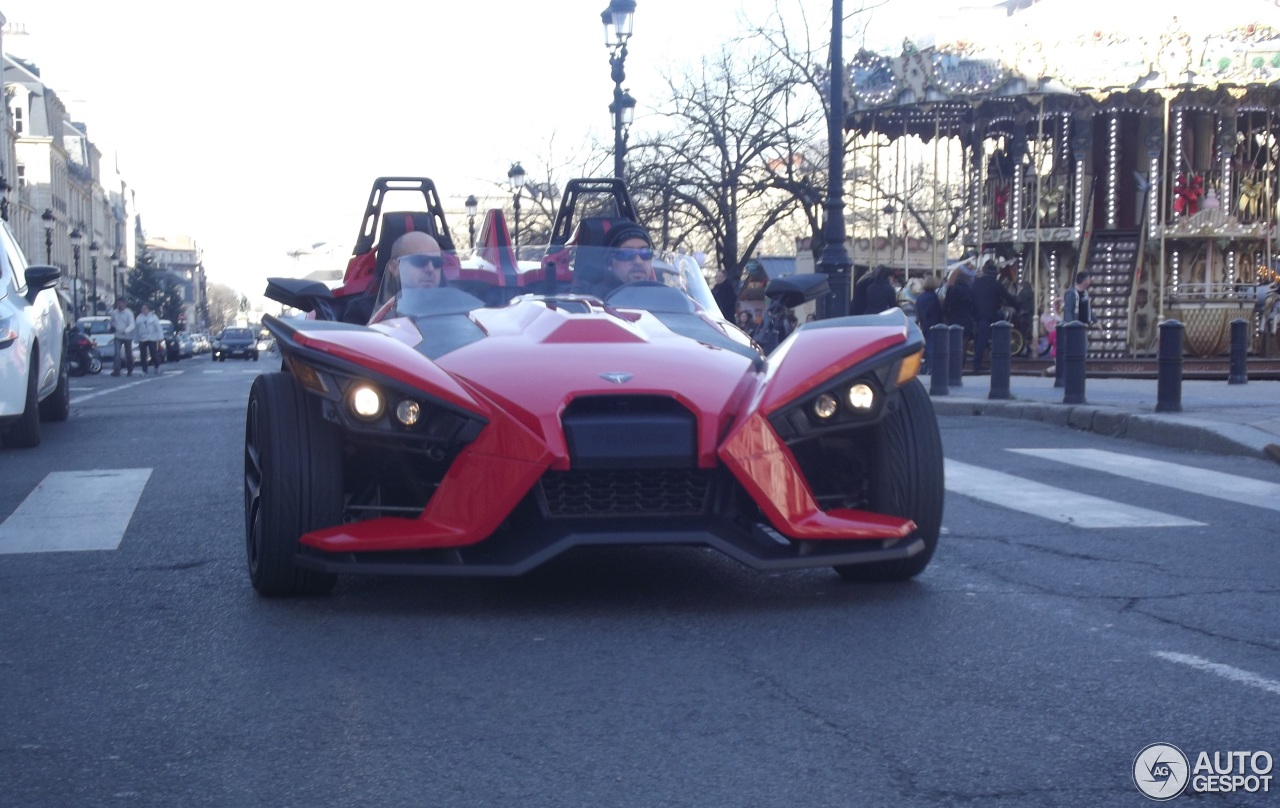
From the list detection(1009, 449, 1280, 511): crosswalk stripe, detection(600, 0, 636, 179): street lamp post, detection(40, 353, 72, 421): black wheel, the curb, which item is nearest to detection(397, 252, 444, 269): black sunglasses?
detection(1009, 449, 1280, 511): crosswalk stripe

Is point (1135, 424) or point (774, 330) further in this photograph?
point (774, 330)

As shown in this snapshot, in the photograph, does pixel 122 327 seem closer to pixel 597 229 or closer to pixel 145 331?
pixel 145 331

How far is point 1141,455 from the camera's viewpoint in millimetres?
10242

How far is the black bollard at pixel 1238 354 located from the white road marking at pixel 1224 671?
13.9 metres

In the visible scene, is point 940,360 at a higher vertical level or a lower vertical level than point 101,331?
higher

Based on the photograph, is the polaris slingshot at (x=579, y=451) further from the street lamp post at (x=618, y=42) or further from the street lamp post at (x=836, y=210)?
the street lamp post at (x=618, y=42)

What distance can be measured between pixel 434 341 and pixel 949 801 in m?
2.87

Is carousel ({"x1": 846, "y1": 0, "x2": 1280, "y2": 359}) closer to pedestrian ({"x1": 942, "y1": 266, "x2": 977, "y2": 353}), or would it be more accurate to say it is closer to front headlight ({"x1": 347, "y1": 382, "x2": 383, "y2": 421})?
pedestrian ({"x1": 942, "y1": 266, "x2": 977, "y2": 353})

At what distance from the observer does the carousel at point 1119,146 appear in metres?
23.8

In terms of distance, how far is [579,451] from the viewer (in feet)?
14.8

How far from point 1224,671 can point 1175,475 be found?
5.11 meters

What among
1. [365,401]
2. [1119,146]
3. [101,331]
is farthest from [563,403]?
[101,331]

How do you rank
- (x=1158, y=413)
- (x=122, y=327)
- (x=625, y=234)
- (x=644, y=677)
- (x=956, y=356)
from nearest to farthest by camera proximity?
(x=644, y=677) < (x=625, y=234) < (x=1158, y=413) < (x=956, y=356) < (x=122, y=327)

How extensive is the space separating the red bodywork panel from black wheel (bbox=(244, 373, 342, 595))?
0.33ft
